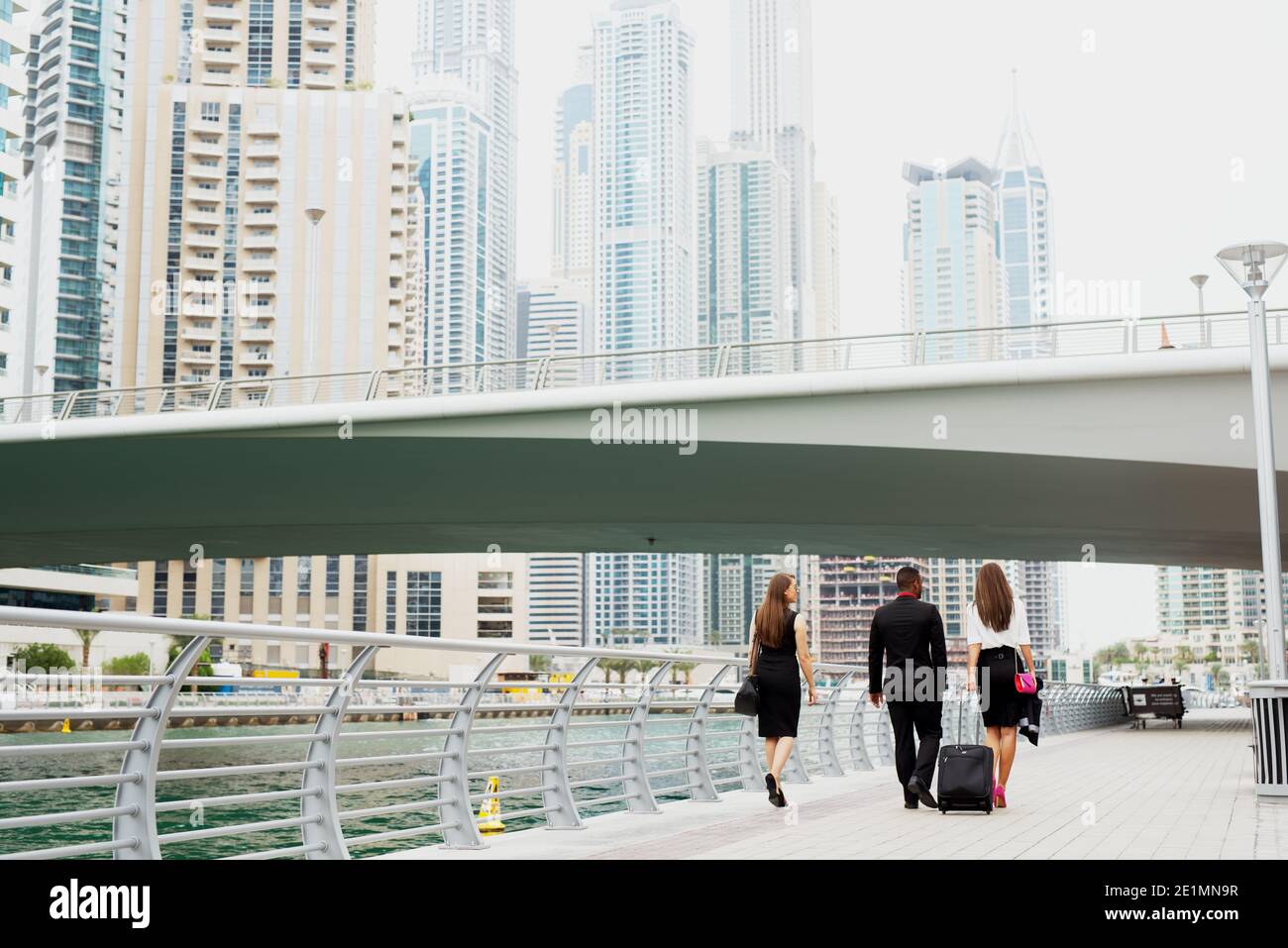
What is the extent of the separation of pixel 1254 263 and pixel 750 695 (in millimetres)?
6971

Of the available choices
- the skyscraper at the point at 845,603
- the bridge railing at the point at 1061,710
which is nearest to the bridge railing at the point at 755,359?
the bridge railing at the point at 1061,710

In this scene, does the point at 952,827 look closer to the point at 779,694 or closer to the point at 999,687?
the point at 999,687

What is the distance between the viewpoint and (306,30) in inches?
4619

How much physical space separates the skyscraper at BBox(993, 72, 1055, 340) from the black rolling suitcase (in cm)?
14556

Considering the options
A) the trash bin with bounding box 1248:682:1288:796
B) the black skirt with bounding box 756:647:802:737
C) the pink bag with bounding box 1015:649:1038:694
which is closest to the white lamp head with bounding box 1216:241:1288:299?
the trash bin with bounding box 1248:682:1288:796

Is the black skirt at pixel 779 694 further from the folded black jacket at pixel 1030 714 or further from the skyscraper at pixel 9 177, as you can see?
the skyscraper at pixel 9 177

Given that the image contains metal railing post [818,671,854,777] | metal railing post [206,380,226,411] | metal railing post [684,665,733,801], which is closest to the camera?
metal railing post [684,665,733,801]

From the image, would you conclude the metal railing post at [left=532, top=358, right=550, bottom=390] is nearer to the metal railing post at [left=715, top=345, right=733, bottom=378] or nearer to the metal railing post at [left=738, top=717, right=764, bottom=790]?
the metal railing post at [left=715, top=345, right=733, bottom=378]

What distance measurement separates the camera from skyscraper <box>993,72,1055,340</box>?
6083 inches

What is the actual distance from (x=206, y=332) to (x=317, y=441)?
8870 centimetres

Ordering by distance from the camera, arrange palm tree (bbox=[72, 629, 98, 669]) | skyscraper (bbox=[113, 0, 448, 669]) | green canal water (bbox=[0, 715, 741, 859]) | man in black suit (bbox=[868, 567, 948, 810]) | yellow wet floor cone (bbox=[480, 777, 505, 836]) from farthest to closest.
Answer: skyscraper (bbox=[113, 0, 448, 669]), palm tree (bbox=[72, 629, 98, 669]), green canal water (bbox=[0, 715, 741, 859]), yellow wet floor cone (bbox=[480, 777, 505, 836]), man in black suit (bbox=[868, 567, 948, 810])
